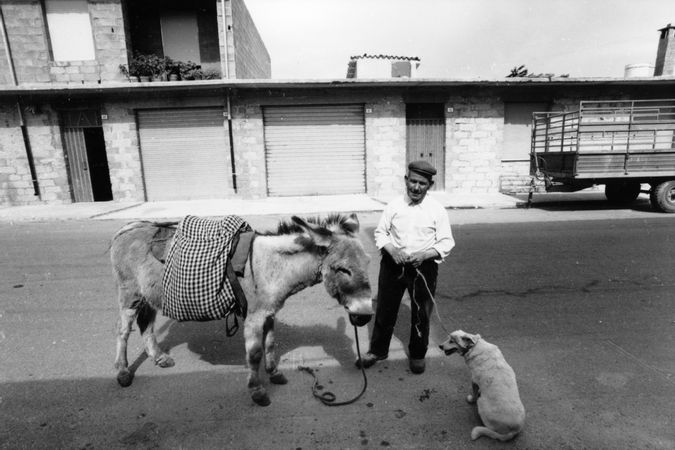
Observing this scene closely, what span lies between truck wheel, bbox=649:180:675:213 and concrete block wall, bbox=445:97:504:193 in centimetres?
553

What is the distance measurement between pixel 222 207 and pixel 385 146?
274 inches

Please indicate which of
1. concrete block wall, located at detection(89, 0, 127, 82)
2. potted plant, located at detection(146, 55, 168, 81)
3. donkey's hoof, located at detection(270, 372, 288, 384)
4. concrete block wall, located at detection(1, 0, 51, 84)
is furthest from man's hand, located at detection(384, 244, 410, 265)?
concrete block wall, located at detection(1, 0, 51, 84)

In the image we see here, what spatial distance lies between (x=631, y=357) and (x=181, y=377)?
13.9ft

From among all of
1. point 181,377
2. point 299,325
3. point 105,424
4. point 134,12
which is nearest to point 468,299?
point 299,325

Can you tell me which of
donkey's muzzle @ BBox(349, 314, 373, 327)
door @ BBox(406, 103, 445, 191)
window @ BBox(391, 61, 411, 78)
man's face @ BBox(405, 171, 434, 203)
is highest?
window @ BBox(391, 61, 411, 78)

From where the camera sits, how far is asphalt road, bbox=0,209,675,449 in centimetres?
258

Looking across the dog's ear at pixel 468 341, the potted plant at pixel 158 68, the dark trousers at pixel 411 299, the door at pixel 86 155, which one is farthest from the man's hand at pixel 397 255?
the door at pixel 86 155

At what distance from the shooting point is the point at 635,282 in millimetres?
5414

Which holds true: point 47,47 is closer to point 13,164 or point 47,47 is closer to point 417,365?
point 13,164

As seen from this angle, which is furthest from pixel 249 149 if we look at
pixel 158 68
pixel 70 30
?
pixel 70 30

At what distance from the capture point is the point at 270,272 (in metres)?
2.86

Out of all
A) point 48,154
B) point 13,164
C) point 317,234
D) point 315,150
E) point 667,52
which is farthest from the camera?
point 667,52

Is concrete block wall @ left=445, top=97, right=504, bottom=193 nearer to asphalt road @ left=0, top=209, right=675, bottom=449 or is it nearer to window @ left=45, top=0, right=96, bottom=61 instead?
asphalt road @ left=0, top=209, right=675, bottom=449

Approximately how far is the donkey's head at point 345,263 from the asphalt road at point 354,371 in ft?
2.95
